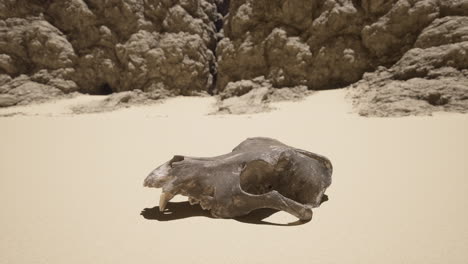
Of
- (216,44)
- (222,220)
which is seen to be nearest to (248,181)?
(222,220)

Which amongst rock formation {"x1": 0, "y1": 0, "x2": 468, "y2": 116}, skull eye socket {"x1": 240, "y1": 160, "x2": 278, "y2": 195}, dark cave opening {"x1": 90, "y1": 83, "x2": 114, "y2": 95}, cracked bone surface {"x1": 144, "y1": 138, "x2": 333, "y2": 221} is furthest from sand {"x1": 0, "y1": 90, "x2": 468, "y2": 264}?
dark cave opening {"x1": 90, "y1": 83, "x2": 114, "y2": 95}

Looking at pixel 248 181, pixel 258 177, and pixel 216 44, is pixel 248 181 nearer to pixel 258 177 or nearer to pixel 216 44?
pixel 258 177

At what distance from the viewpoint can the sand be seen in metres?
1.23

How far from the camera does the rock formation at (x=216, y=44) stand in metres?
7.07

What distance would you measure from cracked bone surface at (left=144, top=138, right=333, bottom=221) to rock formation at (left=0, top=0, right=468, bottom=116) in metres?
4.89

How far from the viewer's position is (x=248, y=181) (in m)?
1.81

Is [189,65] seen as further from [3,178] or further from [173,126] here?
[3,178]

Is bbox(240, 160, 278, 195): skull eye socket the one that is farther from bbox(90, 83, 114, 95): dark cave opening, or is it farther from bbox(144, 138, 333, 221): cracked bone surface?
bbox(90, 83, 114, 95): dark cave opening

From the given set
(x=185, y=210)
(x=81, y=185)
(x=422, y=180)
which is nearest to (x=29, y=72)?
(x=81, y=185)

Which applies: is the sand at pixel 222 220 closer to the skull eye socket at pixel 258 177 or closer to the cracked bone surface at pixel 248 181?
the cracked bone surface at pixel 248 181

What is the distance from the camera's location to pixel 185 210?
169 centimetres

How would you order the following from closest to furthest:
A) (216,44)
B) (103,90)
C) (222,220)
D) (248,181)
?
(222,220) → (248,181) → (103,90) → (216,44)

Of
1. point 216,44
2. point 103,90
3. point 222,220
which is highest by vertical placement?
point 216,44

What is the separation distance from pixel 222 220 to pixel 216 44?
408 inches
